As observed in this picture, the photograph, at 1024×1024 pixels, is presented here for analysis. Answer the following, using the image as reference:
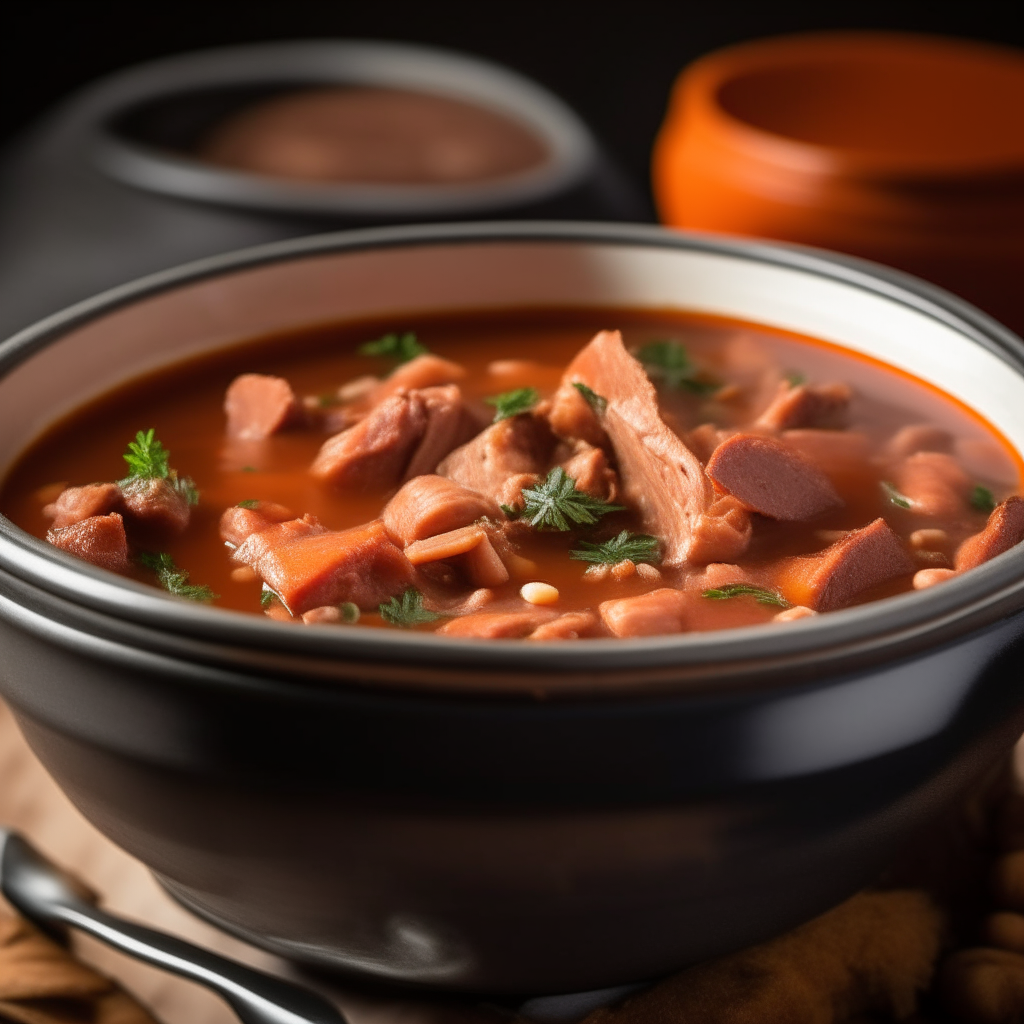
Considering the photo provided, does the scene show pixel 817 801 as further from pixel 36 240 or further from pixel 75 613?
pixel 36 240

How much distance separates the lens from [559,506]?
6.67ft

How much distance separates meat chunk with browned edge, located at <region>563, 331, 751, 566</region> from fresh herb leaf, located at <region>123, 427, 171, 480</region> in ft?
2.12

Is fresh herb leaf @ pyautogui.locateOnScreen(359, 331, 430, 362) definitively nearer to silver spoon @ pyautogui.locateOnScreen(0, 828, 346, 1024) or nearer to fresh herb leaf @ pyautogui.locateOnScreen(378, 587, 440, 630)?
fresh herb leaf @ pyautogui.locateOnScreen(378, 587, 440, 630)

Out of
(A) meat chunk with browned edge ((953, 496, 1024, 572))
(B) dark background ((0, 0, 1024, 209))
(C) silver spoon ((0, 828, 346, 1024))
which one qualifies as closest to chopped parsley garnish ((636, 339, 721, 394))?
(A) meat chunk with browned edge ((953, 496, 1024, 572))

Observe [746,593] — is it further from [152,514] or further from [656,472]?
[152,514]

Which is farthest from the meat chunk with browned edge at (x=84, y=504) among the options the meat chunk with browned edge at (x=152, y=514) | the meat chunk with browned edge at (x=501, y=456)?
the meat chunk with browned edge at (x=501, y=456)

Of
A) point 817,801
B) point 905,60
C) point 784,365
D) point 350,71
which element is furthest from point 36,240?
point 817,801

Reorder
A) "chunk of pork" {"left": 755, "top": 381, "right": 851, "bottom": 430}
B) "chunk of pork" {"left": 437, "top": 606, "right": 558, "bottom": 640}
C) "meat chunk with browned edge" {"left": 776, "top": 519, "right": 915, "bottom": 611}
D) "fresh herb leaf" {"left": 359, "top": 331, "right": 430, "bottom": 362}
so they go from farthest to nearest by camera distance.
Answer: "fresh herb leaf" {"left": 359, "top": 331, "right": 430, "bottom": 362}
"chunk of pork" {"left": 755, "top": 381, "right": 851, "bottom": 430}
"meat chunk with browned edge" {"left": 776, "top": 519, "right": 915, "bottom": 611}
"chunk of pork" {"left": 437, "top": 606, "right": 558, "bottom": 640}

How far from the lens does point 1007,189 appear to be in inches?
126

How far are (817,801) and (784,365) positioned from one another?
4.10ft

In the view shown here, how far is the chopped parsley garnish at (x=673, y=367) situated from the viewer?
101 inches

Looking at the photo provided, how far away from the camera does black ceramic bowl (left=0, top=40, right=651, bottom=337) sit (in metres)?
3.49

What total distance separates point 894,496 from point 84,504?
1.16m

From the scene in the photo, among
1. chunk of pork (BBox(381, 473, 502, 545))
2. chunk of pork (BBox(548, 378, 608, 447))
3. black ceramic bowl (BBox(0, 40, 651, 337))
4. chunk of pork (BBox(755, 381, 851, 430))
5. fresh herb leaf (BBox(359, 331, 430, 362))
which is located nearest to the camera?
chunk of pork (BBox(381, 473, 502, 545))
